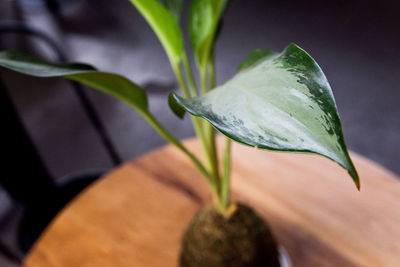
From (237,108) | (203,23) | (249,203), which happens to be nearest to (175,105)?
(237,108)

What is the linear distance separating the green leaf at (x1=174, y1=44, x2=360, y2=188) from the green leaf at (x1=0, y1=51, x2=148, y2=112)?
9 cm

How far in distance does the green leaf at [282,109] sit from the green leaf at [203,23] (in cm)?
11

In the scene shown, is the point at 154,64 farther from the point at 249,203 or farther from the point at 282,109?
the point at 282,109

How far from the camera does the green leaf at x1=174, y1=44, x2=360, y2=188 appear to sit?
19 centimetres

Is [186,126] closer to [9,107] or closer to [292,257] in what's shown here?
[9,107]

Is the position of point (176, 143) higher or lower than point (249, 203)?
higher

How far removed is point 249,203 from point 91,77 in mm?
388

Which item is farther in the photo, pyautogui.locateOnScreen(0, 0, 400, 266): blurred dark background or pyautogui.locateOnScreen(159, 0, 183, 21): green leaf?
pyautogui.locateOnScreen(0, 0, 400, 266): blurred dark background

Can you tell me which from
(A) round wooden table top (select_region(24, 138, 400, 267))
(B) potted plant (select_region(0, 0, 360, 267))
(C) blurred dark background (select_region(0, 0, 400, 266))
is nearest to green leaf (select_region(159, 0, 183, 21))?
(B) potted plant (select_region(0, 0, 360, 267))

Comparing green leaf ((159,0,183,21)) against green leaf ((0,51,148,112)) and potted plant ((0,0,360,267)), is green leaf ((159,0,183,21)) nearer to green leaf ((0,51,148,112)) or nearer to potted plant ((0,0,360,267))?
potted plant ((0,0,360,267))

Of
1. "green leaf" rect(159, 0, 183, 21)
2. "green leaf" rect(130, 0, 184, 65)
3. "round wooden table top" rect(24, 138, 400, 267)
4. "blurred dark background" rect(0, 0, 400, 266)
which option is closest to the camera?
"green leaf" rect(130, 0, 184, 65)

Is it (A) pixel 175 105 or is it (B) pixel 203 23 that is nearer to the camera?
(A) pixel 175 105

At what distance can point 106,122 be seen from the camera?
4.99 feet

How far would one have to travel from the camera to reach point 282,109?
8.5 inches
